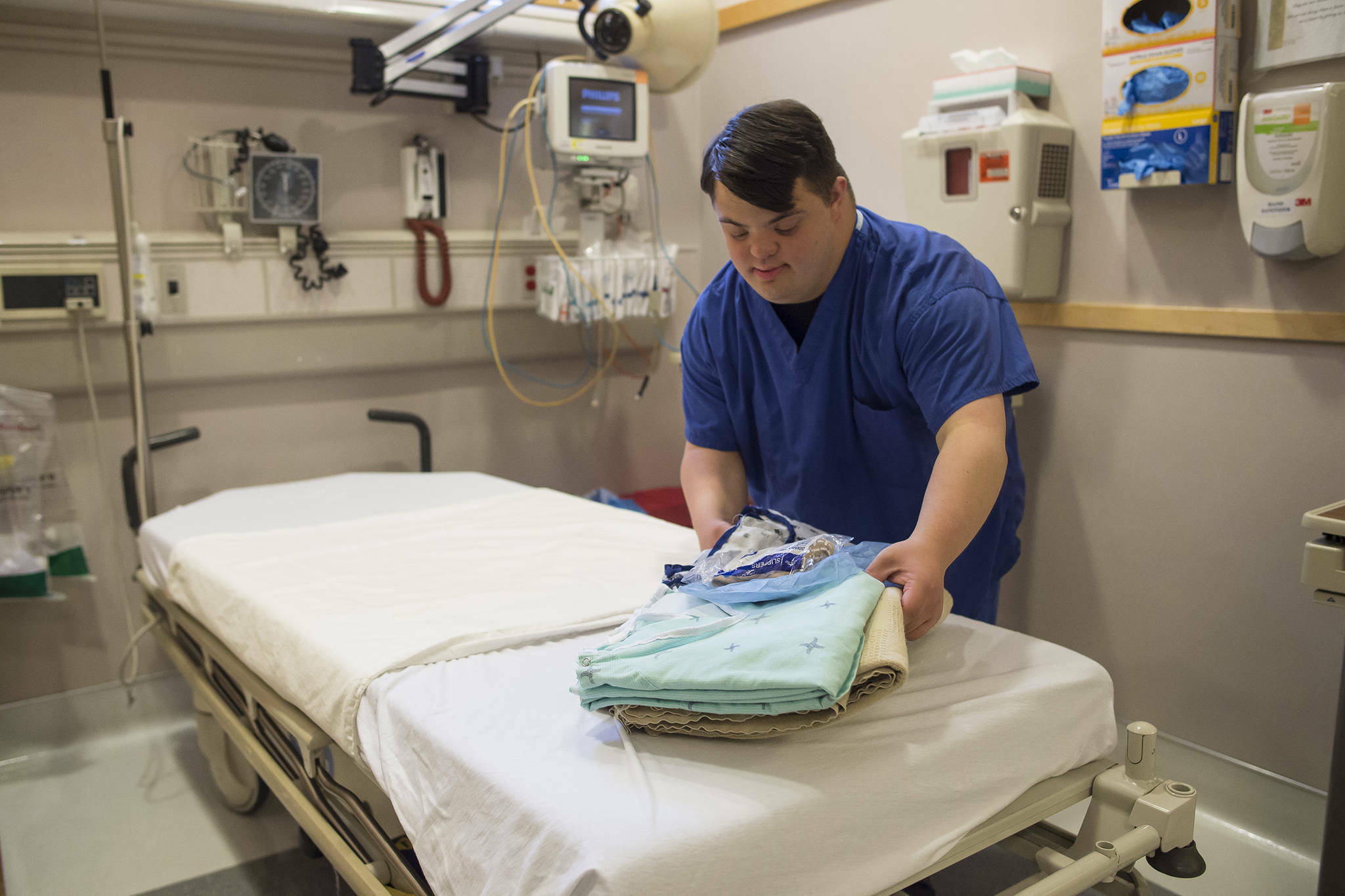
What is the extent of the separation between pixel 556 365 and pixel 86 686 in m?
1.64

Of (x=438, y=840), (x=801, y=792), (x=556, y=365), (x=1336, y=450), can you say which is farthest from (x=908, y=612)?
(x=556, y=365)

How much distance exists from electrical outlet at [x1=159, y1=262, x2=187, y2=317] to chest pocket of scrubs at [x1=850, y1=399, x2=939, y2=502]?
1858 millimetres

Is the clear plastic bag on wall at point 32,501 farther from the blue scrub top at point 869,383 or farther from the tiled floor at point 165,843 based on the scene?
the blue scrub top at point 869,383

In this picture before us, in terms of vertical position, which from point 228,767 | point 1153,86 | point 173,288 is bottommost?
point 228,767

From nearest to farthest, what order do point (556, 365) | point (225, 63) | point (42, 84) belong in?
1. point (42, 84)
2. point (225, 63)
3. point (556, 365)

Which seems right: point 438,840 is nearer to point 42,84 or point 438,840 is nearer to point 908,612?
point 908,612

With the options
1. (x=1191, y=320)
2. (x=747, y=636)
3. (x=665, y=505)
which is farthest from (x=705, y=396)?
(x=665, y=505)

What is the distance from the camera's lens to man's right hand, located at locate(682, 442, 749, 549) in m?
1.76

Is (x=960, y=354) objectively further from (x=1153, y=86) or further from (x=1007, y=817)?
(x=1153, y=86)

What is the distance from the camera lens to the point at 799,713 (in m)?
1.10

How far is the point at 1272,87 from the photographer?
2.04m

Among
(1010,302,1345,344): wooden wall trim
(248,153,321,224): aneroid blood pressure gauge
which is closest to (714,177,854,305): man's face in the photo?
(1010,302,1345,344): wooden wall trim

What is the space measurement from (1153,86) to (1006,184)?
0.36 metres

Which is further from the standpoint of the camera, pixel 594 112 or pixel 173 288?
pixel 594 112
